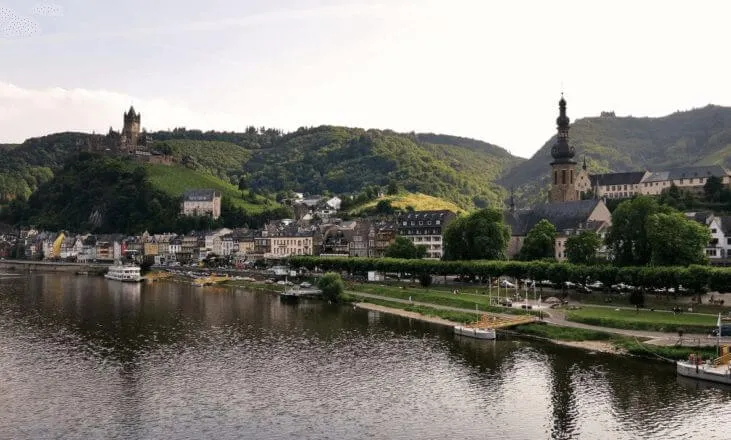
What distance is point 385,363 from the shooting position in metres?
57.4

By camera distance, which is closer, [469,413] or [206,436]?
[206,436]

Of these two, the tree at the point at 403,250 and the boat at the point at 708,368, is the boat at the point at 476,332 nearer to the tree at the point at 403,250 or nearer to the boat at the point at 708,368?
the boat at the point at 708,368

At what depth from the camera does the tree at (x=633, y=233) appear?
8369 cm

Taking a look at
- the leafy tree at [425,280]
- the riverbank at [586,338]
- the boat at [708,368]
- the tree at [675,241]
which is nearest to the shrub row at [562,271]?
the leafy tree at [425,280]

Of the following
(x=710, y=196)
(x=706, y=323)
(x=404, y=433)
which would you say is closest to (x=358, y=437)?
(x=404, y=433)

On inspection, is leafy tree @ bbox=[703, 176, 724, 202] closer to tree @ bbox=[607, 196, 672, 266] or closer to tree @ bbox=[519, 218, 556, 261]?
tree @ bbox=[519, 218, 556, 261]

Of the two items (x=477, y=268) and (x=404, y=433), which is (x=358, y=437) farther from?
(x=477, y=268)

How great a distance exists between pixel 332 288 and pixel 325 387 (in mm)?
52139

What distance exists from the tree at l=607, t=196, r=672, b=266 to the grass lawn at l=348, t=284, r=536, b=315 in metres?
16.8

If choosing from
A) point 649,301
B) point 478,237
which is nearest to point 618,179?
point 478,237

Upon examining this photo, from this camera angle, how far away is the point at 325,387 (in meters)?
50.0

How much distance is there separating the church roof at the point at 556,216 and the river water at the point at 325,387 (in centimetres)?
5115

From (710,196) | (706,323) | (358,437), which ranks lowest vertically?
(358,437)

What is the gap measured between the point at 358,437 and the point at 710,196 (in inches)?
4404
